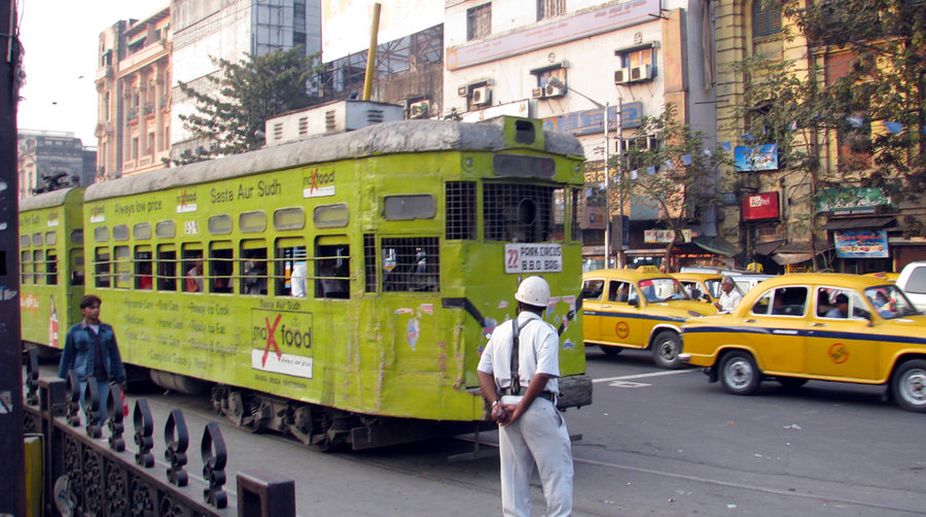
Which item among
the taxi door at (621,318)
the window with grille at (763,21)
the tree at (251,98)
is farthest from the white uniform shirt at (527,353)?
the tree at (251,98)

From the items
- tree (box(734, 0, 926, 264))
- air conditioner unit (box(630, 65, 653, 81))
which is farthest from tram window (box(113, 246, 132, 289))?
air conditioner unit (box(630, 65, 653, 81))

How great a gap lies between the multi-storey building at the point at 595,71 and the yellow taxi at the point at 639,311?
11.9 m

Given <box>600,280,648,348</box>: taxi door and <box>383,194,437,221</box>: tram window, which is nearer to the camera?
<box>383,194,437,221</box>: tram window

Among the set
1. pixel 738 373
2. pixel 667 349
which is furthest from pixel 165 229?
pixel 667 349

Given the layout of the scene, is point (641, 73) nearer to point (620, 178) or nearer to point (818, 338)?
point (620, 178)

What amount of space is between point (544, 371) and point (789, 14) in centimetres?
1777

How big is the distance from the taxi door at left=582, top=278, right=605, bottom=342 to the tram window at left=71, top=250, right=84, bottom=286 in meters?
9.22

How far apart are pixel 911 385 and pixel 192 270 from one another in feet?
30.6

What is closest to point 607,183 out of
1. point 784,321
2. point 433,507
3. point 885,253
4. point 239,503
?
point 885,253

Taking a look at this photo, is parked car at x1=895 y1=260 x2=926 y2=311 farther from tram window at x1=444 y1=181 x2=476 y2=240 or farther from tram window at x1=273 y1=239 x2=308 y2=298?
tram window at x1=273 y1=239 x2=308 y2=298

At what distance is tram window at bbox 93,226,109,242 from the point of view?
13.5 metres

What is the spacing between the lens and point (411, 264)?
8211 mm

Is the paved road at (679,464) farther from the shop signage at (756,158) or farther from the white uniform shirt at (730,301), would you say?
the shop signage at (756,158)

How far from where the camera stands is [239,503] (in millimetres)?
3576
